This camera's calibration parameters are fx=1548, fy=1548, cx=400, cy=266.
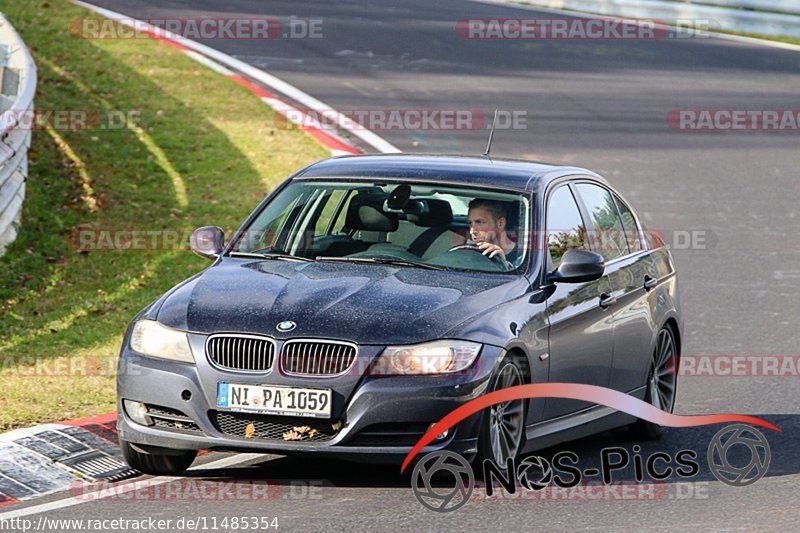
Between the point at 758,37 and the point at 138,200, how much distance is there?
58.6 feet

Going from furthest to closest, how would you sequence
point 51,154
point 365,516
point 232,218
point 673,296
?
point 51,154, point 232,218, point 673,296, point 365,516

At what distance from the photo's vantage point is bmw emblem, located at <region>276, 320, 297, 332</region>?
7.18m

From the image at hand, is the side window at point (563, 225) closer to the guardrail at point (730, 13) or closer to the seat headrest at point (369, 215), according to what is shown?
the seat headrest at point (369, 215)

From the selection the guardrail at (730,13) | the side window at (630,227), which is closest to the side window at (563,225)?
the side window at (630,227)

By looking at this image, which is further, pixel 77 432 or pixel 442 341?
pixel 77 432

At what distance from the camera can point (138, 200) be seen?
16094 millimetres

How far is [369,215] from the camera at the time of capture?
28.3ft

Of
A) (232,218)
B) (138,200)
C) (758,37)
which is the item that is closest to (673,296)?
(232,218)

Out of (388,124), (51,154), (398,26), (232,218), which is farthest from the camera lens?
(398,26)

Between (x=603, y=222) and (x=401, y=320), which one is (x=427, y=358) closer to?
(x=401, y=320)

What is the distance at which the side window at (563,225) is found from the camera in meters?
8.52

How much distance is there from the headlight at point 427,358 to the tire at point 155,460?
1.22 meters

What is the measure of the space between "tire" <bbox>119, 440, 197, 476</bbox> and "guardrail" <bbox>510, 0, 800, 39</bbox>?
24.6m

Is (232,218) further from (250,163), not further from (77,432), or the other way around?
(77,432)
